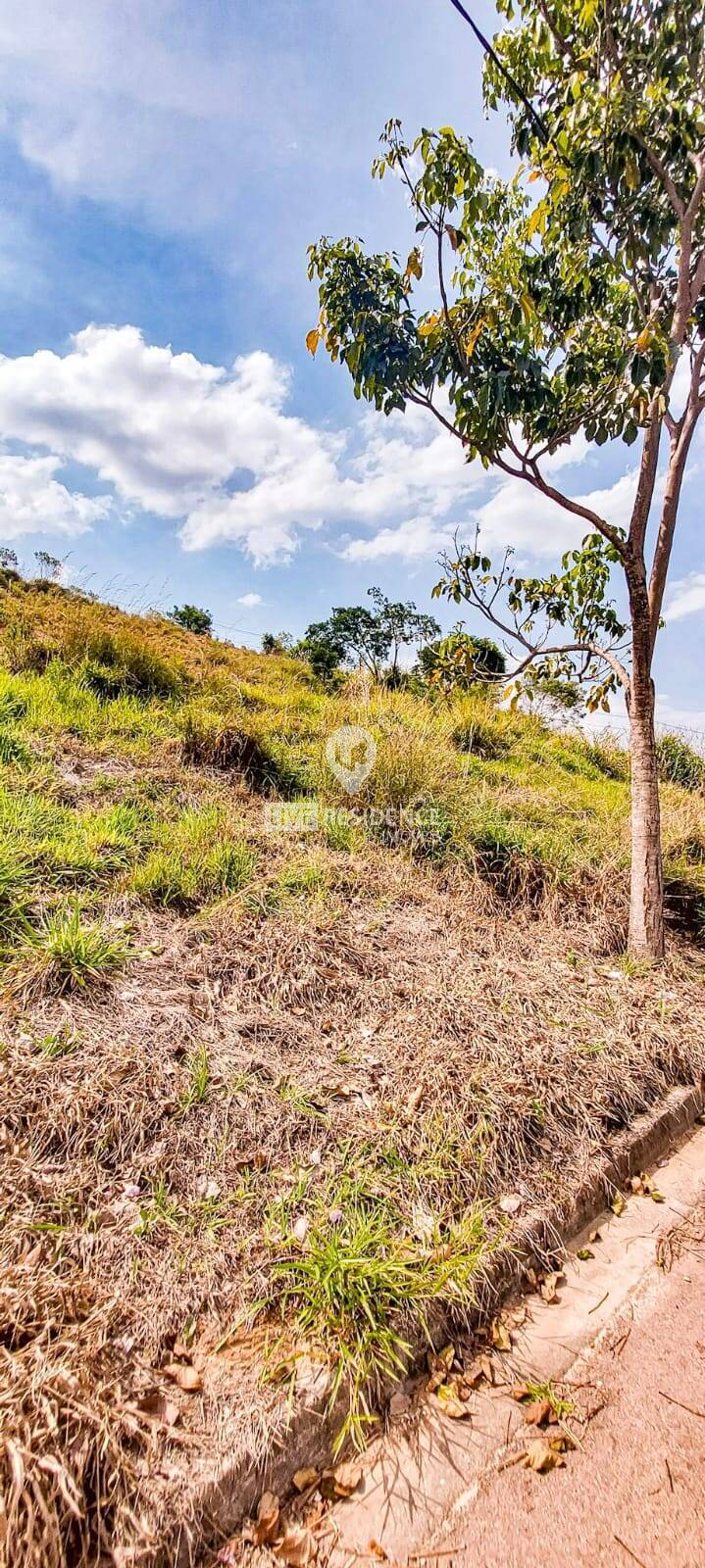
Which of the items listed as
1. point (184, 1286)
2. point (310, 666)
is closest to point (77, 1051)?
point (184, 1286)

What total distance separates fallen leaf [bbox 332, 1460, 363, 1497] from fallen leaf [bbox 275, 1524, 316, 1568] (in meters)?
0.10

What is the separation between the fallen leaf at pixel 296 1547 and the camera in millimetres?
1144

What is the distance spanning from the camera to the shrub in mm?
9047

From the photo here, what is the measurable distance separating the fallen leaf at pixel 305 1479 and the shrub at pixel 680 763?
9.21 meters

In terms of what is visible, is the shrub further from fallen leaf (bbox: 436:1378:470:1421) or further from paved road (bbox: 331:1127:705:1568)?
fallen leaf (bbox: 436:1378:470:1421)

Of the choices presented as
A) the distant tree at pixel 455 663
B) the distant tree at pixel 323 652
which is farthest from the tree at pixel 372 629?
the distant tree at pixel 455 663

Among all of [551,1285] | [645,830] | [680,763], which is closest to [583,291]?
[645,830]

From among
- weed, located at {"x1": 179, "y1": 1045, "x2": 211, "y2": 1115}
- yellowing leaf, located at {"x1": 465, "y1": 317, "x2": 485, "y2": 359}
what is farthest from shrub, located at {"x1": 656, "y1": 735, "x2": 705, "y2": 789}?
weed, located at {"x1": 179, "y1": 1045, "x2": 211, "y2": 1115}

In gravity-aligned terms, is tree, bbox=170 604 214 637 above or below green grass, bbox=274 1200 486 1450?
above

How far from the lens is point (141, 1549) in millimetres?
1092

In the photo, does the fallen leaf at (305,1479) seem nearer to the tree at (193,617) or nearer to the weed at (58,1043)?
the weed at (58,1043)

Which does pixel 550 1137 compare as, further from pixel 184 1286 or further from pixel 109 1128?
pixel 109 1128

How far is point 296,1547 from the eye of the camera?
1161 mm

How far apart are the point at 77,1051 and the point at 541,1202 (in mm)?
1678
